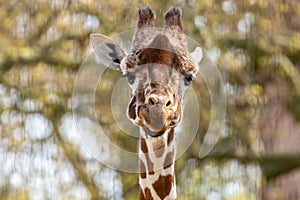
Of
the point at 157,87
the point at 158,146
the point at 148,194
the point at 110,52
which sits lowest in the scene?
the point at 148,194

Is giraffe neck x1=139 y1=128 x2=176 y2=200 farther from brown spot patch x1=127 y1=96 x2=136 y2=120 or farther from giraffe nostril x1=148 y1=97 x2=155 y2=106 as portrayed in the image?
giraffe nostril x1=148 y1=97 x2=155 y2=106

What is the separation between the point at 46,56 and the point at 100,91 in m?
0.45

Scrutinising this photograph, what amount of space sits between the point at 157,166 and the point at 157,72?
0.94 feet

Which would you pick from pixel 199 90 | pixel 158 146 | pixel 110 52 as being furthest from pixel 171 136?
pixel 199 90

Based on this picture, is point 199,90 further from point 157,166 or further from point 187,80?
point 187,80

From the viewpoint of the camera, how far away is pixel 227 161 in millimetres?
4492

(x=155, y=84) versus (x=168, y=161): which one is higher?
(x=155, y=84)

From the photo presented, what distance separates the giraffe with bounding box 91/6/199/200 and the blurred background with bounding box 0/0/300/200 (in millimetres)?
2185

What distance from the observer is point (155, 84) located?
176 cm

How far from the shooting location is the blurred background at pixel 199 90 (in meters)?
4.30

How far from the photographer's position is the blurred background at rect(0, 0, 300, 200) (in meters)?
4.30

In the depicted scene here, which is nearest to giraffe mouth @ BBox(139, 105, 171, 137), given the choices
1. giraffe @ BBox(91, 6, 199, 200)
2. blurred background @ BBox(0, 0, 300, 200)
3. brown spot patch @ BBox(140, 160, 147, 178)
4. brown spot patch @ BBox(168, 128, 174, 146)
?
giraffe @ BBox(91, 6, 199, 200)

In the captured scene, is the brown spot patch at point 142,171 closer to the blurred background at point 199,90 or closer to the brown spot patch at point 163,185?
the brown spot patch at point 163,185

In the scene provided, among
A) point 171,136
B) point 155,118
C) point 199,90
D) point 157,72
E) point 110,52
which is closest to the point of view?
point 155,118
